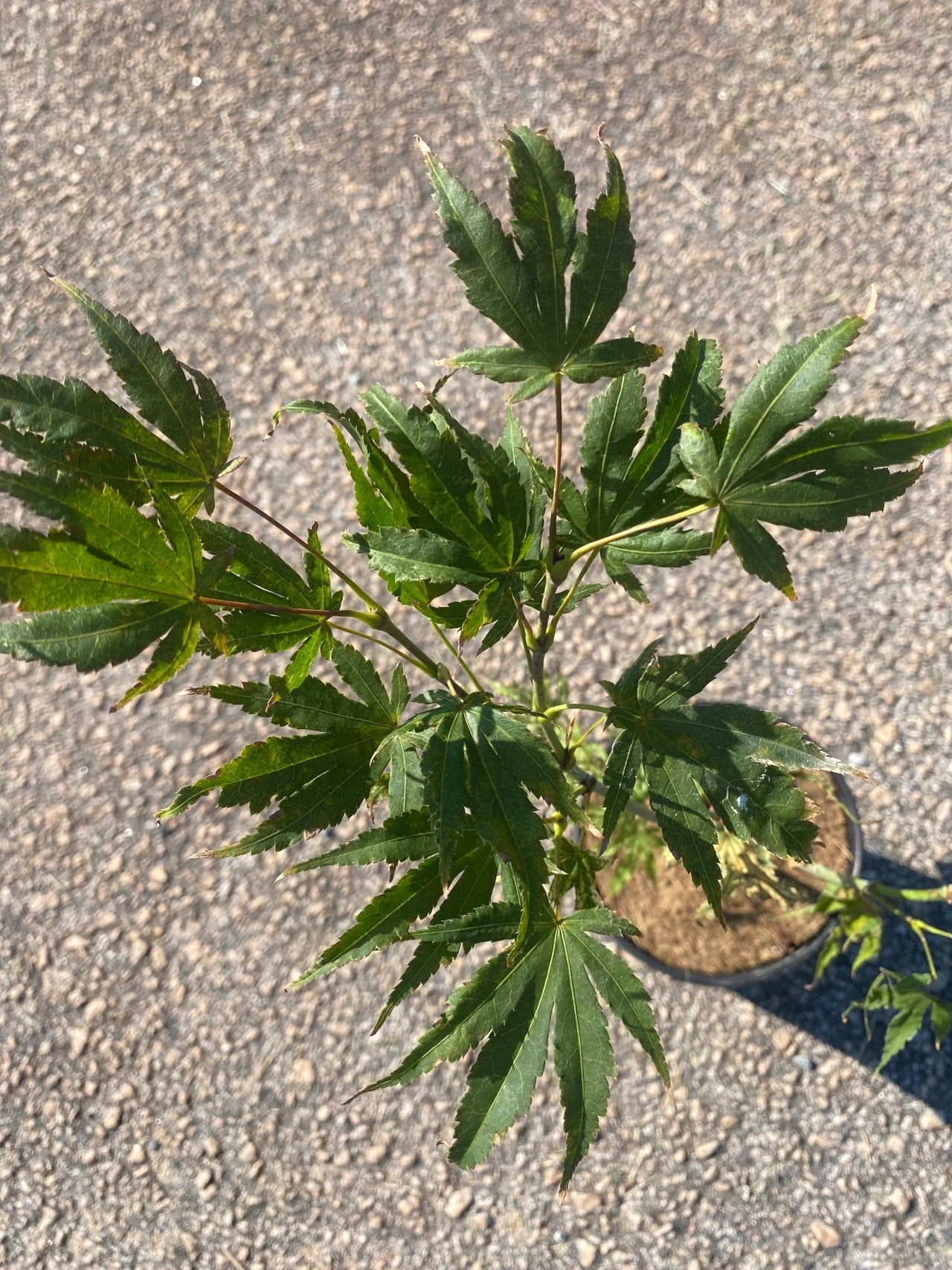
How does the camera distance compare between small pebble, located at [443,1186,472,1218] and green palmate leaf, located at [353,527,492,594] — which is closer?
green palmate leaf, located at [353,527,492,594]

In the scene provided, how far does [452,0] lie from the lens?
6.39ft

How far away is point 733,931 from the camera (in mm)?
1303

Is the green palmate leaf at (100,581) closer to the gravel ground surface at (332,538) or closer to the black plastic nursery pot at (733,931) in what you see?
the black plastic nursery pot at (733,931)

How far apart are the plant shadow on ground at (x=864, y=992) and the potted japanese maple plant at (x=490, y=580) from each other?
71 centimetres

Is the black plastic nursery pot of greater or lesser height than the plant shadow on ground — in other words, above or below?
above

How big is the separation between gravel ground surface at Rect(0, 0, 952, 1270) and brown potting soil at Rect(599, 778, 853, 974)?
0.16 meters

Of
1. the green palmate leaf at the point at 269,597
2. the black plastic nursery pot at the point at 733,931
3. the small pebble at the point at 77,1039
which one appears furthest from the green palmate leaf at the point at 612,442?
the small pebble at the point at 77,1039

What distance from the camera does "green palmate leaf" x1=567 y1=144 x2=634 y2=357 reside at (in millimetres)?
643

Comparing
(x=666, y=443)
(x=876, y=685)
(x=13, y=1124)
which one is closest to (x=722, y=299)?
(x=876, y=685)

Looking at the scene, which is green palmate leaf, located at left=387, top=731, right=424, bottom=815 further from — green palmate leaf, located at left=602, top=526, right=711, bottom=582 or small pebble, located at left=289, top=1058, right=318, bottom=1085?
small pebble, located at left=289, top=1058, right=318, bottom=1085

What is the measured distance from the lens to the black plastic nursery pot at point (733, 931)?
49.7 inches

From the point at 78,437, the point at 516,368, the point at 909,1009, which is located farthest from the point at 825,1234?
the point at 78,437

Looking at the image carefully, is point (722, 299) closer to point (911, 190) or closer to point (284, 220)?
point (911, 190)

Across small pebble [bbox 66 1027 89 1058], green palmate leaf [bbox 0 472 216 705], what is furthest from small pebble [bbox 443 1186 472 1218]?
green palmate leaf [bbox 0 472 216 705]
